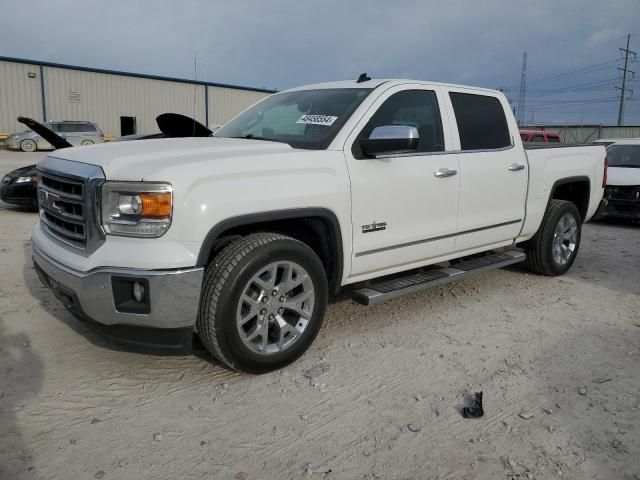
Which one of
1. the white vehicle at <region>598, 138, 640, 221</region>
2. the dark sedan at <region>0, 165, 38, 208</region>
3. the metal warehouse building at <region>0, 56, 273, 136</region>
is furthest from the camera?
the metal warehouse building at <region>0, 56, 273, 136</region>

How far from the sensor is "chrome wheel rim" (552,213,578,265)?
573cm

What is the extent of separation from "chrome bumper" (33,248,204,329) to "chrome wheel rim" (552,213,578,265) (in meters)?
4.15

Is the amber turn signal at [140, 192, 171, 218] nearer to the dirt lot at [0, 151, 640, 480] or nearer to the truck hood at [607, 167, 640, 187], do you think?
the dirt lot at [0, 151, 640, 480]

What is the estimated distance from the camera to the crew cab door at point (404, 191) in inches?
146

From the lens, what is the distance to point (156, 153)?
10.6 ft

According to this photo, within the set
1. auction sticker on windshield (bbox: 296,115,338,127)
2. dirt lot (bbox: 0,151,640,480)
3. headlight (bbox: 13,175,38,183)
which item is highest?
auction sticker on windshield (bbox: 296,115,338,127)

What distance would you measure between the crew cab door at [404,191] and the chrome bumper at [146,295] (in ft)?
4.11

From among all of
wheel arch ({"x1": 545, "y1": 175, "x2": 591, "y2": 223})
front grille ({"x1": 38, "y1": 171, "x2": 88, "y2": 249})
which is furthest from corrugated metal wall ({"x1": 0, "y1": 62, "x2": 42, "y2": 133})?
wheel arch ({"x1": 545, "y1": 175, "x2": 591, "y2": 223})

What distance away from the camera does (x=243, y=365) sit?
3.26 meters

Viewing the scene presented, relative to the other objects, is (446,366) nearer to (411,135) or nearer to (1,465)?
(411,135)

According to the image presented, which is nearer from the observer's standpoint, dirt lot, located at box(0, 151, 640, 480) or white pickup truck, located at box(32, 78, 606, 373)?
dirt lot, located at box(0, 151, 640, 480)

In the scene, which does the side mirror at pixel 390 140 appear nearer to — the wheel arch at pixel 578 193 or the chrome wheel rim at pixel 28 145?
the wheel arch at pixel 578 193

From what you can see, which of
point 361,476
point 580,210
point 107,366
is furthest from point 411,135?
point 580,210

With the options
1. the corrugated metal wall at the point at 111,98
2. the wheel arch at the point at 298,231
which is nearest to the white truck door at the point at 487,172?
the wheel arch at the point at 298,231
